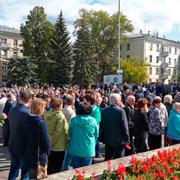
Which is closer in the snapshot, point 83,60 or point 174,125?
point 174,125

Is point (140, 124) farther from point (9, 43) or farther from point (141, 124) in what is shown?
point (9, 43)

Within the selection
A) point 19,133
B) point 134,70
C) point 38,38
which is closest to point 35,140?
point 19,133

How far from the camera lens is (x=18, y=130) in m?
6.19

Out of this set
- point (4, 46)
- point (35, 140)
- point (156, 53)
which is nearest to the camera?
point (35, 140)

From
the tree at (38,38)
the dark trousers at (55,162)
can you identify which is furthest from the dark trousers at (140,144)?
the tree at (38,38)

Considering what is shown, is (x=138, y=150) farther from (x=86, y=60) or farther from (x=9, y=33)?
(x=9, y=33)

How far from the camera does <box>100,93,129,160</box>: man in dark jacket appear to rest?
762cm

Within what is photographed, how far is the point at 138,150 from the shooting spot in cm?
941

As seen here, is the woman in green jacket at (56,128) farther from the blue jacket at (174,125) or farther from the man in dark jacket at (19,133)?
the blue jacket at (174,125)

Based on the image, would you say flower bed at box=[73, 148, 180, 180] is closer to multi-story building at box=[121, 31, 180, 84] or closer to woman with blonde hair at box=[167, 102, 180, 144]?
woman with blonde hair at box=[167, 102, 180, 144]

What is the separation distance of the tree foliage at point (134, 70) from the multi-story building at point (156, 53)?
333 inches

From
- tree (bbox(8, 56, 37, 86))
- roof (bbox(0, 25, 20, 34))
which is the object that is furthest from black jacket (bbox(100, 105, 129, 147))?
roof (bbox(0, 25, 20, 34))

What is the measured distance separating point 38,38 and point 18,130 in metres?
55.9

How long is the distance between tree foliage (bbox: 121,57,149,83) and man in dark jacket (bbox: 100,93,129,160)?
217ft
